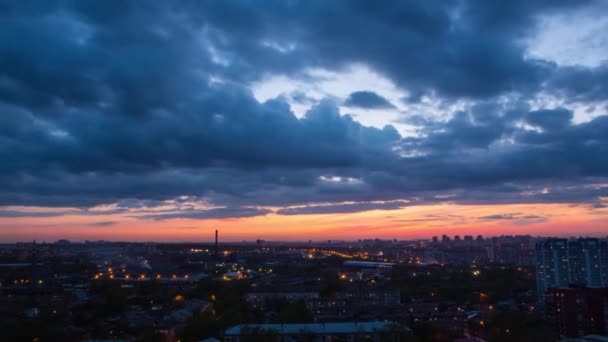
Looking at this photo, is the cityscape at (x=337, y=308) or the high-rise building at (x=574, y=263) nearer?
the cityscape at (x=337, y=308)

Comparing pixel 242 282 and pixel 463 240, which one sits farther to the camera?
pixel 463 240

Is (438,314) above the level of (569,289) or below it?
below

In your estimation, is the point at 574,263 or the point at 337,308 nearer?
the point at 337,308

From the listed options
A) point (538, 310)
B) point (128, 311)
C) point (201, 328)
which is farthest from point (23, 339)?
point (538, 310)

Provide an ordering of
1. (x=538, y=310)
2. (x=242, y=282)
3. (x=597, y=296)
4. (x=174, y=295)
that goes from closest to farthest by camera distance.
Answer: (x=597, y=296) → (x=538, y=310) → (x=174, y=295) → (x=242, y=282)

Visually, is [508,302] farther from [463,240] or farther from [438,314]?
[463,240]

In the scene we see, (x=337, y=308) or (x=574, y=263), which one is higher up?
(x=574, y=263)

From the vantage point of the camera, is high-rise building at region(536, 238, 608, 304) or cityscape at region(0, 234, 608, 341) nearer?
cityscape at region(0, 234, 608, 341)

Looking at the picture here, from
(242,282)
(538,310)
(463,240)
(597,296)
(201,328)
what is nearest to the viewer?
(201,328)
